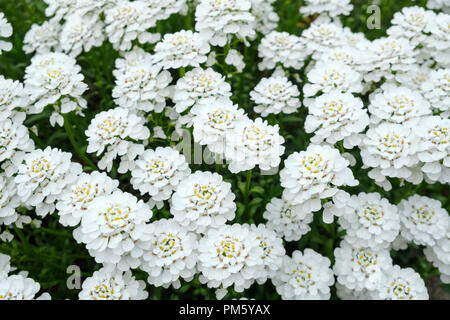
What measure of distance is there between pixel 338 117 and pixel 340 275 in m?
1.30

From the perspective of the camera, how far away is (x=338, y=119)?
3.18 metres

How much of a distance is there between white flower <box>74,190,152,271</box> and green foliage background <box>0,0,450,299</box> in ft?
2.51

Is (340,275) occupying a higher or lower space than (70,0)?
lower

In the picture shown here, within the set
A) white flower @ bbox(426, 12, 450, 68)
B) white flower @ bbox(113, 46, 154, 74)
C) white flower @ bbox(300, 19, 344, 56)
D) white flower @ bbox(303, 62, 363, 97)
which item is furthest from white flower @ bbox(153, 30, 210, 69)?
white flower @ bbox(426, 12, 450, 68)

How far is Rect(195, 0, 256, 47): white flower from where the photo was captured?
3578mm

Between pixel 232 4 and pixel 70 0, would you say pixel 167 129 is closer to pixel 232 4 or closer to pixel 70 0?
Result: pixel 232 4

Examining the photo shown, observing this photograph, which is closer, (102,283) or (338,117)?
(102,283)

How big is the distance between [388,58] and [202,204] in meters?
2.29

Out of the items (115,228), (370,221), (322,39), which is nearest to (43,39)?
(115,228)

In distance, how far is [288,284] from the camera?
3.31 meters

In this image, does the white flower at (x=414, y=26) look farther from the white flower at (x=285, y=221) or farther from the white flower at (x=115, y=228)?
the white flower at (x=115, y=228)

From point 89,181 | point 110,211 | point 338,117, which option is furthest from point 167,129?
point 338,117

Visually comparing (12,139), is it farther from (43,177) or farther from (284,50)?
(284,50)
